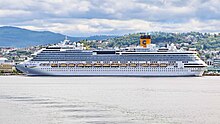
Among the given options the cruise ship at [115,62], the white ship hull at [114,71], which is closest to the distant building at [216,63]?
the cruise ship at [115,62]

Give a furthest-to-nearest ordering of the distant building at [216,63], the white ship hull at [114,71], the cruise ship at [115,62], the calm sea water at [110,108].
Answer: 1. the distant building at [216,63]
2. the cruise ship at [115,62]
3. the white ship hull at [114,71]
4. the calm sea water at [110,108]

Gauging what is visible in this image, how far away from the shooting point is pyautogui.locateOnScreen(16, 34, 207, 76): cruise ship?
11488 centimetres

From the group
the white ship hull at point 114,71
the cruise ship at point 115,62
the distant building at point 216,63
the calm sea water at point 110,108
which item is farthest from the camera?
the distant building at point 216,63

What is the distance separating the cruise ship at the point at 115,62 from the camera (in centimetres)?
11488

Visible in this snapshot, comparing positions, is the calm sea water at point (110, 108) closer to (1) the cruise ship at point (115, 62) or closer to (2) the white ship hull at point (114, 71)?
(2) the white ship hull at point (114, 71)

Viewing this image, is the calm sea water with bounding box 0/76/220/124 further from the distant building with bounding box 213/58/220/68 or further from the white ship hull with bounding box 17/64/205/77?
the distant building with bounding box 213/58/220/68

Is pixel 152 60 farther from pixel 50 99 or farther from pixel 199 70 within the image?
pixel 50 99

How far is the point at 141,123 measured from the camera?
40.4 metres

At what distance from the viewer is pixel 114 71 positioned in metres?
116

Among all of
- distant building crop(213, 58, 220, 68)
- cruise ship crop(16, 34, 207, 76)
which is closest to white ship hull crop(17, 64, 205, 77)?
cruise ship crop(16, 34, 207, 76)

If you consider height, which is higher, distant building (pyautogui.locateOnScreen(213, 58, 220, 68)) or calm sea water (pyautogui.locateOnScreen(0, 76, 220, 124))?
calm sea water (pyautogui.locateOnScreen(0, 76, 220, 124))

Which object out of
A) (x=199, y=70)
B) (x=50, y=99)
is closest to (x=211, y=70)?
(x=199, y=70)

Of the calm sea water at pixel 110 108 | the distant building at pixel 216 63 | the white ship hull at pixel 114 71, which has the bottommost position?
the distant building at pixel 216 63

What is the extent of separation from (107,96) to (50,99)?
22.1 ft
